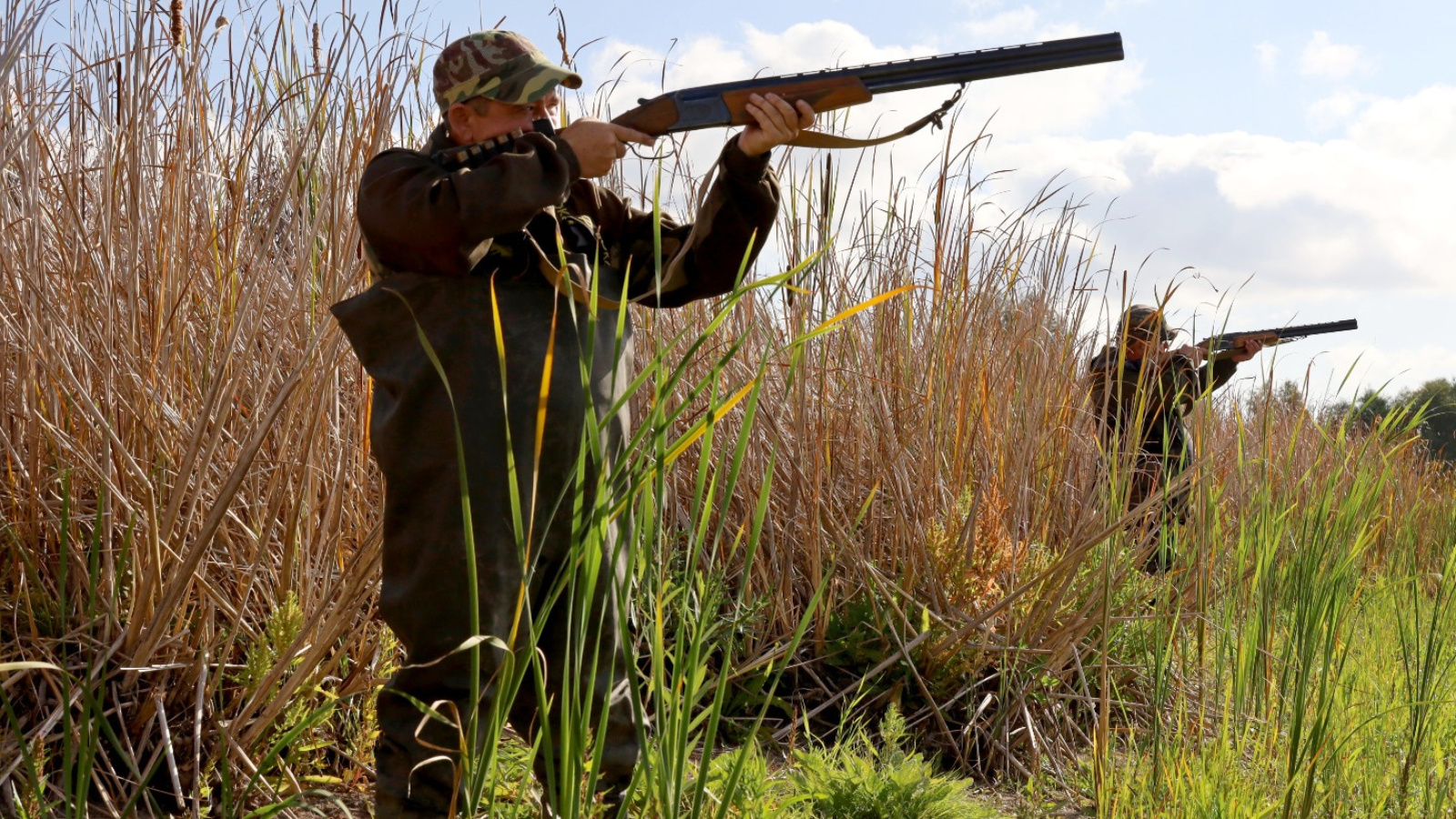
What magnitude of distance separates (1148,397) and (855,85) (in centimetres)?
148

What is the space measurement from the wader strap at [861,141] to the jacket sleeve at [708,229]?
128mm

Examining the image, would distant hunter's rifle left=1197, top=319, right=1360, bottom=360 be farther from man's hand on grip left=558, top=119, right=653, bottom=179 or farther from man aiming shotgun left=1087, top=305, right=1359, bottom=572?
man's hand on grip left=558, top=119, right=653, bottom=179

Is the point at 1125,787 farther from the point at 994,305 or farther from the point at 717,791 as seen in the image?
the point at 994,305

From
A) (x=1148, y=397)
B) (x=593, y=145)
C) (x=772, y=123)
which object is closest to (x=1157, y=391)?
(x=1148, y=397)

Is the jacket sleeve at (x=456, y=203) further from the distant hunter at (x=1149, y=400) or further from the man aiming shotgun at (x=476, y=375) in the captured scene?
the distant hunter at (x=1149, y=400)

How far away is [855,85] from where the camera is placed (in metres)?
2.08

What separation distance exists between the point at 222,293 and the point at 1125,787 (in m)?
1.74

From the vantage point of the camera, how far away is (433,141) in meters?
1.85

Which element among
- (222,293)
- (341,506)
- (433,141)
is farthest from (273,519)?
(433,141)

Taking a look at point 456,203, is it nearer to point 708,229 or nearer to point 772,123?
point 708,229

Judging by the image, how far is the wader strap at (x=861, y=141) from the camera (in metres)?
2.01

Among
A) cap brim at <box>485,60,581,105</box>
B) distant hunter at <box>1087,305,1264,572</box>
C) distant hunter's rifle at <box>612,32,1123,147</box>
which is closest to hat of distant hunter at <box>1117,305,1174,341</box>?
distant hunter at <box>1087,305,1264,572</box>

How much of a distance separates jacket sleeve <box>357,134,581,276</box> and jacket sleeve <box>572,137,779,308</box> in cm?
27

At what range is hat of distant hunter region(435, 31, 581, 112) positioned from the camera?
1.79 m
